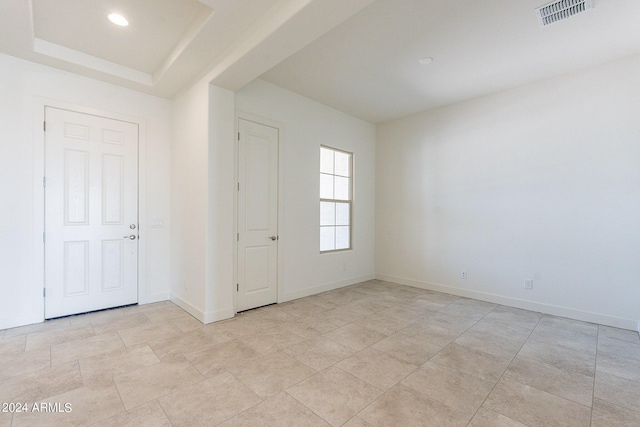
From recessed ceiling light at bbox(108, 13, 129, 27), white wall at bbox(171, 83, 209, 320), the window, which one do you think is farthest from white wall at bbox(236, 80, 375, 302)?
recessed ceiling light at bbox(108, 13, 129, 27)

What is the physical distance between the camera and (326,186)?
16.0 ft

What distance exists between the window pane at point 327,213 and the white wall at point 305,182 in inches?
8.3

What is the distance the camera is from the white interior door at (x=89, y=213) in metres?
3.29

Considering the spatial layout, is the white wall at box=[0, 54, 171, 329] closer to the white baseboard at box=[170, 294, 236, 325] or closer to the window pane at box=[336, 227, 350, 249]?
the white baseboard at box=[170, 294, 236, 325]

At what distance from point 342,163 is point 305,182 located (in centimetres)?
106

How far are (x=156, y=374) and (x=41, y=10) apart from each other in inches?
127

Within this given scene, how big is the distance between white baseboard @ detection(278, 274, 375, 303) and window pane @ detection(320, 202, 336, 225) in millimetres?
1030

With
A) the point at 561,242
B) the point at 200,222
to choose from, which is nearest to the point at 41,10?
the point at 200,222

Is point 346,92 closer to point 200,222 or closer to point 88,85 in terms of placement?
point 200,222

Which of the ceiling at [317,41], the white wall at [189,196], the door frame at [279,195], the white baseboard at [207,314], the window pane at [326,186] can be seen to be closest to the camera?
the ceiling at [317,41]

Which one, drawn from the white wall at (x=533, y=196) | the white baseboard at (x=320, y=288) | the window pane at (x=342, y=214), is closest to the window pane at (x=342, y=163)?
the window pane at (x=342, y=214)

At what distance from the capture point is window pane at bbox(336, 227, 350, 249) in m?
5.08

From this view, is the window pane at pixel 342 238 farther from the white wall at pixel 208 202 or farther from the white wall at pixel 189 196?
the white wall at pixel 189 196

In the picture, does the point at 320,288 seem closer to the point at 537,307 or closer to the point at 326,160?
the point at 326,160
